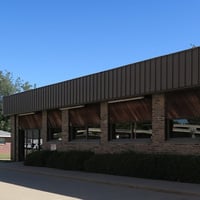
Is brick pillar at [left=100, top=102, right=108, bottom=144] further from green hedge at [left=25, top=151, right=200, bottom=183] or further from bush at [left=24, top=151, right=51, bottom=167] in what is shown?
bush at [left=24, top=151, right=51, bottom=167]

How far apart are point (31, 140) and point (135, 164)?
16.8m

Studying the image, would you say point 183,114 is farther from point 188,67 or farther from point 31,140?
point 31,140

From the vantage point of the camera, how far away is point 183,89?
1934cm

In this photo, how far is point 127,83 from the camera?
22328 mm

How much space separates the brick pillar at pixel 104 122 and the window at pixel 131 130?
12.6 inches

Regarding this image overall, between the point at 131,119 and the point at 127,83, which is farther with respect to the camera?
the point at 131,119

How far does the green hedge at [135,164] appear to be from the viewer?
58.3 ft

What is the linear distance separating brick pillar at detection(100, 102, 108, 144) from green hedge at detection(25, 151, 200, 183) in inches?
42.4

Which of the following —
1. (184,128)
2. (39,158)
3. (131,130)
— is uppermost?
(184,128)

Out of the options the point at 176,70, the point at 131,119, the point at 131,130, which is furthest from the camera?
the point at 131,130

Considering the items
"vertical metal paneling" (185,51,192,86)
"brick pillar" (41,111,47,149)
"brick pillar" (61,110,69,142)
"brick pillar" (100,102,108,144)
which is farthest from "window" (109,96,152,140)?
"brick pillar" (41,111,47,149)

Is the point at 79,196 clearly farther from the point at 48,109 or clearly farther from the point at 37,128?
the point at 37,128

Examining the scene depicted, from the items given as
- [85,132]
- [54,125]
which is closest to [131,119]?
[85,132]

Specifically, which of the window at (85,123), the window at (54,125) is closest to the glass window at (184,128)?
the window at (85,123)
